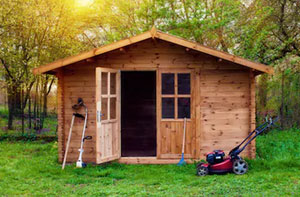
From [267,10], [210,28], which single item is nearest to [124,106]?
[210,28]

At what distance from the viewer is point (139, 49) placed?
709cm

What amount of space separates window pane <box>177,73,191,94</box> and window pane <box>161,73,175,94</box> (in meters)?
0.14

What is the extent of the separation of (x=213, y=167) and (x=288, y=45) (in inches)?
251

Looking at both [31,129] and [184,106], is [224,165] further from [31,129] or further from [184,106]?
[31,129]

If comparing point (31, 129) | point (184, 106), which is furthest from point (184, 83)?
point (31, 129)

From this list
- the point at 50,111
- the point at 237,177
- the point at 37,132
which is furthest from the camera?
the point at 50,111

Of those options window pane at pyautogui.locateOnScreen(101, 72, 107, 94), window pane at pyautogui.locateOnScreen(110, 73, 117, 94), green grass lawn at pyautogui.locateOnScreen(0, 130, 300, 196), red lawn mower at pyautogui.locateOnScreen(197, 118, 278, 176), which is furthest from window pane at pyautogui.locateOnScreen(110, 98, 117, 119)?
red lawn mower at pyautogui.locateOnScreen(197, 118, 278, 176)

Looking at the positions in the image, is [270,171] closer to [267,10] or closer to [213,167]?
[213,167]

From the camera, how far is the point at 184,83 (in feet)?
23.1

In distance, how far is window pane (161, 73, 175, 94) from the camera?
7031 mm

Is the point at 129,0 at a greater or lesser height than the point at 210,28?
greater

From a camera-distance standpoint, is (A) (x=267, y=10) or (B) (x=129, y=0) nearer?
(A) (x=267, y=10)

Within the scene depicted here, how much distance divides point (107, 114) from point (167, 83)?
1378 mm

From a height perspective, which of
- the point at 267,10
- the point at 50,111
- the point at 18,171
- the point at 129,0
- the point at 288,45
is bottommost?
the point at 18,171
